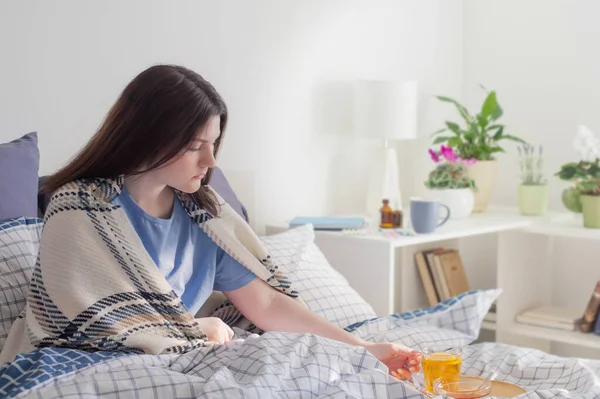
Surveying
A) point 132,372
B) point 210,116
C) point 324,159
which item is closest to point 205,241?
point 210,116

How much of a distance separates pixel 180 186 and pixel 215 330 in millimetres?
296

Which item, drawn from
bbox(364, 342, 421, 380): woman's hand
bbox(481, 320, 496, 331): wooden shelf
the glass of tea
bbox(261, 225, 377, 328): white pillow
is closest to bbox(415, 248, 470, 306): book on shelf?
bbox(481, 320, 496, 331): wooden shelf

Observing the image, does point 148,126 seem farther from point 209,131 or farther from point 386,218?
point 386,218

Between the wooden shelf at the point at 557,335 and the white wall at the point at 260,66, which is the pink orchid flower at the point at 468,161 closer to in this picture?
the white wall at the point at 260,66

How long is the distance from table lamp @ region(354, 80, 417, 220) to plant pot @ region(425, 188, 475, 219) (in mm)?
126

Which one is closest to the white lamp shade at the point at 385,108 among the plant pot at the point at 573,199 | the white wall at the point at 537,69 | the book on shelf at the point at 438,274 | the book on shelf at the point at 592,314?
the book on shelf at the point at 438,274

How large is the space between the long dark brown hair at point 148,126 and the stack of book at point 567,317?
1795 millimetres

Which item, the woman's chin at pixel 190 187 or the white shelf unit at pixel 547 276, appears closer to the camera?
the woman's chin at pixel 190 187

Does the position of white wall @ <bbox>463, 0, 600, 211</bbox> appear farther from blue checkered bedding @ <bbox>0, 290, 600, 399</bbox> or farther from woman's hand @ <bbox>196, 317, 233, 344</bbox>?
woman's hand @ <bbox>196, 317, 233, 344</bbox>

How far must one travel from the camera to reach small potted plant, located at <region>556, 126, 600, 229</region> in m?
3.06

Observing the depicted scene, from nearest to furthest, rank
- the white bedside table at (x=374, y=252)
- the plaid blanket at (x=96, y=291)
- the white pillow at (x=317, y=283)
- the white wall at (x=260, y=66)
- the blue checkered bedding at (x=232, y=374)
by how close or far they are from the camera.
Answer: the blue checkered bedding at (x=232, y=374) < the plaid blanket at (x=96, y=291) < the white pillow at (x=317, y=283) < the white wall at (x=260, y=66) < the white bedside table at (x=374, y=252)

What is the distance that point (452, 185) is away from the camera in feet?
10.3

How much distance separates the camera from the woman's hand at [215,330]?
186cm

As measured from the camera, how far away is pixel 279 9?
3039 millimetres
